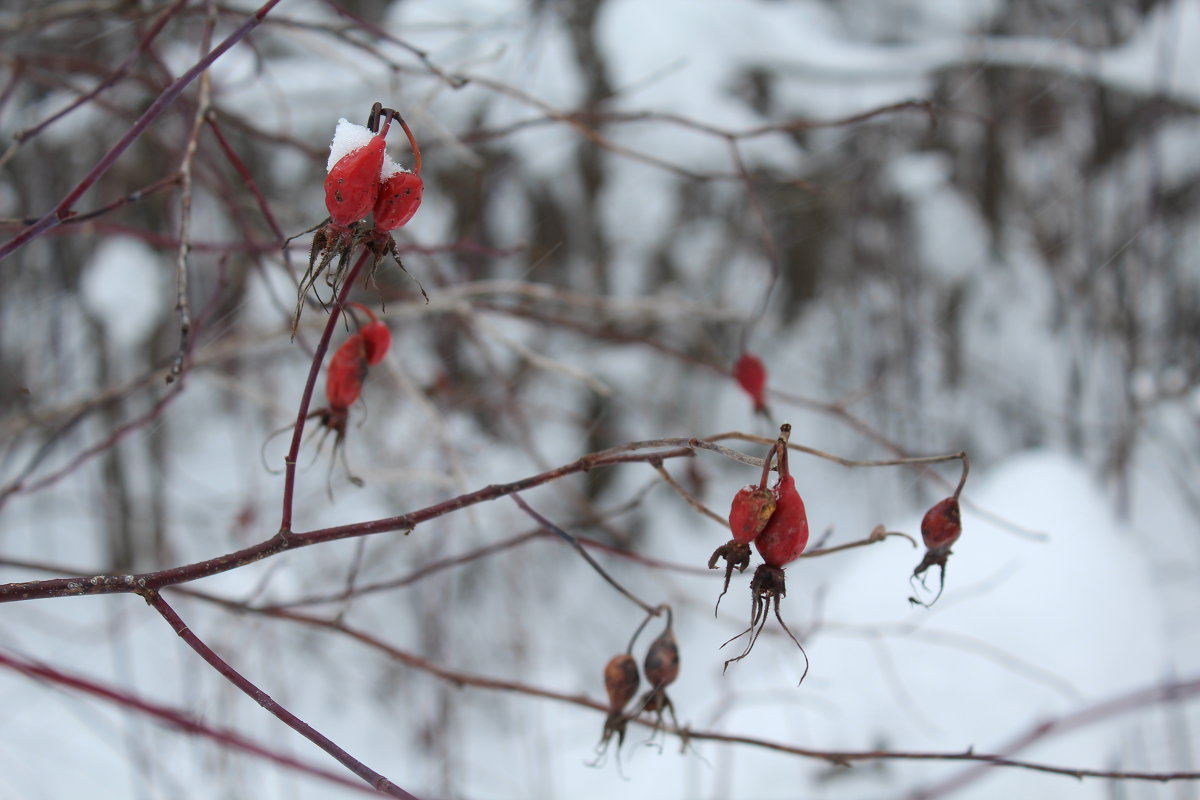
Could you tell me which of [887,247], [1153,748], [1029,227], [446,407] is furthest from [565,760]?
[1029,227]

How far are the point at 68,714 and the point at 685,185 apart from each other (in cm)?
245

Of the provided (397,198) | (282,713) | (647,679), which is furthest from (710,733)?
(397,198)

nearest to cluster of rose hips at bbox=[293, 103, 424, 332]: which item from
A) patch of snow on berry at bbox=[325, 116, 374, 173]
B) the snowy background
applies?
patch of snow on berry at bbox=[325, 116, 374, 173]

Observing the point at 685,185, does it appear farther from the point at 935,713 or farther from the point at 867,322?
the point at 935,713

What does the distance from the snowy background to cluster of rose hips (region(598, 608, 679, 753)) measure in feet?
2.34

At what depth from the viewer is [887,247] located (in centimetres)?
308

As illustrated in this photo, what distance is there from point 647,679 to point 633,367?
2485 millimetres

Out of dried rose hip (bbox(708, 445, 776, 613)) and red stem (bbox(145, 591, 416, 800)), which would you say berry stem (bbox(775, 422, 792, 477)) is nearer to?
dried rose hip (bbox(708, 445, 776, 613))

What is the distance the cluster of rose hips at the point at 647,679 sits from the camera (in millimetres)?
570

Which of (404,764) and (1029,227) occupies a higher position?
(1029,227)

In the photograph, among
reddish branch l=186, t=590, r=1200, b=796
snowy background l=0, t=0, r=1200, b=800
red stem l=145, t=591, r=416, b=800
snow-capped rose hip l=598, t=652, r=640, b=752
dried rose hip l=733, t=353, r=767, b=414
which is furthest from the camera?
snowy background l=0, t=0, r=1200, b=800

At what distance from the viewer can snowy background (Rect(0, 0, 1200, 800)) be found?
5.46ft

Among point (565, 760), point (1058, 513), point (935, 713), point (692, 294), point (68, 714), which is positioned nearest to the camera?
point (935, 713)

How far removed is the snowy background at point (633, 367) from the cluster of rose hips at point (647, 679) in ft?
2.34
